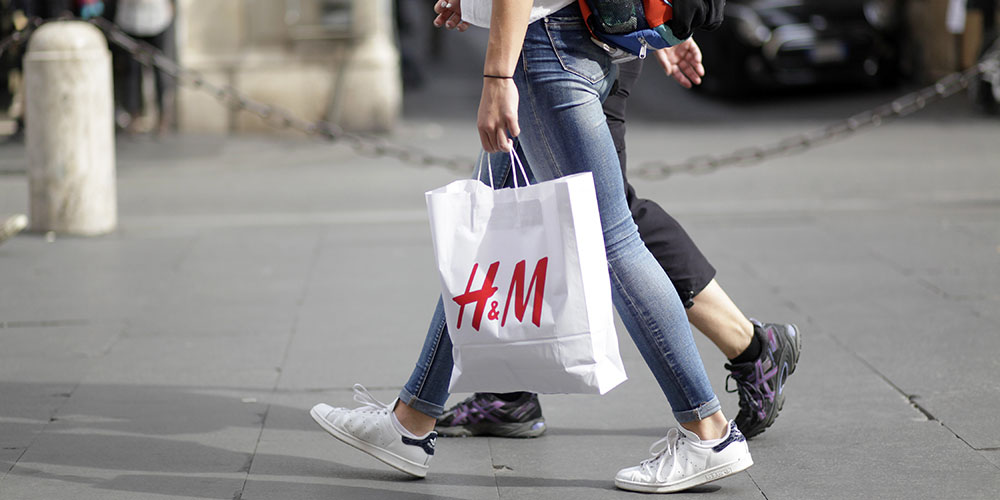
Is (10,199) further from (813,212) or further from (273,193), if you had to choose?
(813,212)

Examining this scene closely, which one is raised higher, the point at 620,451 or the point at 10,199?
the point at 620,451

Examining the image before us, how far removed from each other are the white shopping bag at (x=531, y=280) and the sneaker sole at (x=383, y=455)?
0.48 m

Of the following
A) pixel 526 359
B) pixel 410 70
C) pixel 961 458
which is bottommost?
pixel 410 70

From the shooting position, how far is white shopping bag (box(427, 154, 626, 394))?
288cm

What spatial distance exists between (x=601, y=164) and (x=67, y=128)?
448 cm

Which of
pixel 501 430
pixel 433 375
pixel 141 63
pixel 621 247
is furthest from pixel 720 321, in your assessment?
pixel 141 63

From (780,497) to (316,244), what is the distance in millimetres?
3966

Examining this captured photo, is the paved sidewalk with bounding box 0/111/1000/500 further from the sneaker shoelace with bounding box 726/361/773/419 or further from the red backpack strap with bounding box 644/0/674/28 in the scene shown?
the red backpack strap with bounding box 644/0/674/28

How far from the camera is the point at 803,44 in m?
13.5

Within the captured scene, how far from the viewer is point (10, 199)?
8266mm

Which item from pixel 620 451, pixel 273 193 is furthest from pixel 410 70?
pixel 620 451

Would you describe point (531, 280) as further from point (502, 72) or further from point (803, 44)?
point (803, 44)

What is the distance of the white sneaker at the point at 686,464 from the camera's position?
10.4 ft

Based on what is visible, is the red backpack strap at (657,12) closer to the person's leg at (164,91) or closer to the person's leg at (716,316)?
the person's leg at (716,316)
